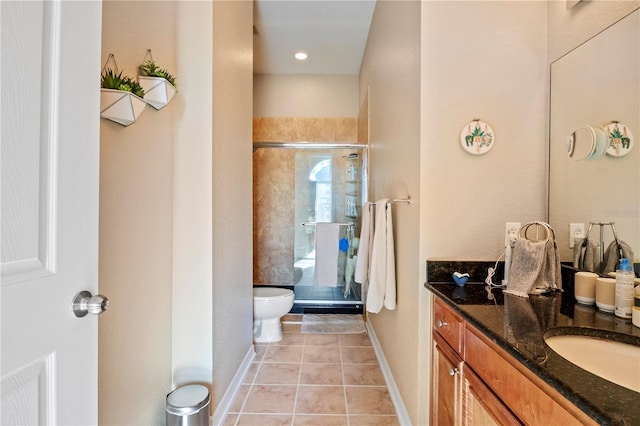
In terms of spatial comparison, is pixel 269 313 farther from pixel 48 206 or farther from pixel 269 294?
pixel 48 206

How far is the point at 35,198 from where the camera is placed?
610 mm

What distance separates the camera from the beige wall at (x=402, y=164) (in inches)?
59.9

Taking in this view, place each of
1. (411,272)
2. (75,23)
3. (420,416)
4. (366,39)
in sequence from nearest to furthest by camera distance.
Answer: (75,23) < (420,416) < (411,272) < (366,39)

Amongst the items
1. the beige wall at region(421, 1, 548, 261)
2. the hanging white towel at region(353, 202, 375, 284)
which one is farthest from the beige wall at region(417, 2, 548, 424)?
the hanging white towel at region(353, 202, 375, 284)

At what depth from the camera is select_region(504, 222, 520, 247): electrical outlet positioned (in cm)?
148

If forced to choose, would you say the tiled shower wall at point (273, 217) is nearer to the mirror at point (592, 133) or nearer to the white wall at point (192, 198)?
the white wall at point (192, 198)

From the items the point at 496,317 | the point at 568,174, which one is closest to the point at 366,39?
the point at 568,174

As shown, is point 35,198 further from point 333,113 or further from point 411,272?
point 333,113

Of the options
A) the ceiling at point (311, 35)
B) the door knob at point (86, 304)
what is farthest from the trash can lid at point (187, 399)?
the ceiling at point (311, 35)

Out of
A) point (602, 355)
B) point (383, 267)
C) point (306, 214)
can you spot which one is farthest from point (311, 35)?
point (602, 355)

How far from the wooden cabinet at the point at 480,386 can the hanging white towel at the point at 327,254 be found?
6.06ft

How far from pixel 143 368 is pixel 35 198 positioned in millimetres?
1021

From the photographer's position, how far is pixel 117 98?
1.04 metres

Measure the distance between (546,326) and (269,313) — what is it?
2.08 m
